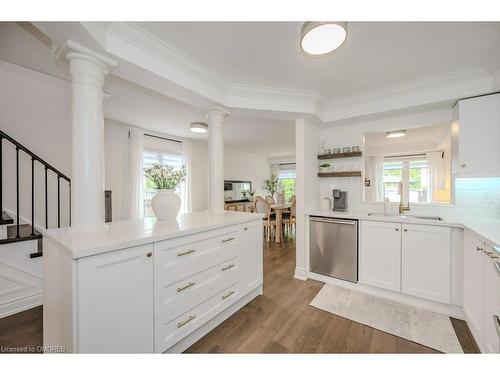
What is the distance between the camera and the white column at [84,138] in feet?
4.53

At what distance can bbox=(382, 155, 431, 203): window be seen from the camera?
5.02 metres

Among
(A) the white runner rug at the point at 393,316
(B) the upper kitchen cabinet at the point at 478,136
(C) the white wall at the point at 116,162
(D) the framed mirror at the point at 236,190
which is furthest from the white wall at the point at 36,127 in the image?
(B) the upper kitchen cabinet at the point at 478,136

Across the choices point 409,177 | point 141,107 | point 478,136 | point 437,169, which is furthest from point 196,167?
point 437,169

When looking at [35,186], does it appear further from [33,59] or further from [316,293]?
[316,293]

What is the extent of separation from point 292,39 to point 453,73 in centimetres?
178

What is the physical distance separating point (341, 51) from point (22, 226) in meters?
3.91

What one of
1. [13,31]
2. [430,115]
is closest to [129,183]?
[13,31]

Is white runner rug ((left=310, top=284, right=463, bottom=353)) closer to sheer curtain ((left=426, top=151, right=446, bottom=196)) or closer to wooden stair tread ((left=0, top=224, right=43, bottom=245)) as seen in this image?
wooden stair tread ((left=0, top=224, right=43, bottom=245))

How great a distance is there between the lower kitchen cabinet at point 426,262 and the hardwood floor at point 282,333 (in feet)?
0.95

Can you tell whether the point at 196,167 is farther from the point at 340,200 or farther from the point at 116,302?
the point at 116,302

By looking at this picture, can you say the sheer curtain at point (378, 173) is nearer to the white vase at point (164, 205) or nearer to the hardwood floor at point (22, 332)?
the white vase at point (164, 205)

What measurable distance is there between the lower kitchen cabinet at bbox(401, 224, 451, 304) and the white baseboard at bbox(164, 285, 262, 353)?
164cm

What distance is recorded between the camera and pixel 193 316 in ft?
5.17
